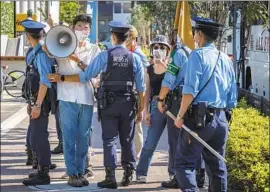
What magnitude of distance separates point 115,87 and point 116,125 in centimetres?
46

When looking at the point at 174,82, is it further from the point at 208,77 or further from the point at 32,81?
the point at 32,81

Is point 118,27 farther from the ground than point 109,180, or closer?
farther from the ground

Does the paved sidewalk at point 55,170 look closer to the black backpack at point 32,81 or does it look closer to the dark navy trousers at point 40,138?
the dark navy trousers at point 40,138

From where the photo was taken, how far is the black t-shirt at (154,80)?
24.5ft

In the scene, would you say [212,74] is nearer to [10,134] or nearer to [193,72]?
[193,72]

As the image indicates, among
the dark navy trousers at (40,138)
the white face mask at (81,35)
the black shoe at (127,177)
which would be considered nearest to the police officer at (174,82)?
the black shoe at (127,177)

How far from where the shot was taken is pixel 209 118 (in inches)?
223

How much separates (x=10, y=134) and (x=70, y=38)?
562 cm

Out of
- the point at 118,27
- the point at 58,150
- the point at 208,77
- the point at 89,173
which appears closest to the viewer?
the point at 208,77

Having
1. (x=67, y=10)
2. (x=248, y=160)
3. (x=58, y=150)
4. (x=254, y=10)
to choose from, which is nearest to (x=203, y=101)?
(x=248, y=160)

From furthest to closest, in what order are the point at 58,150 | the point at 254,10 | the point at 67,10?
the point at 67,10
the point at 254,10
the point at 58,150


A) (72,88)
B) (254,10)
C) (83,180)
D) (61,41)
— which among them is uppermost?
(254,10)

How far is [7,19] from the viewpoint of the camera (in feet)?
69.8

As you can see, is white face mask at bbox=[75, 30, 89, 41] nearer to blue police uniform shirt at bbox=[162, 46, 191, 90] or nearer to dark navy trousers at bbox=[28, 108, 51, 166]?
dark navy trousers at bbox=[28, 108, 51, 166]
